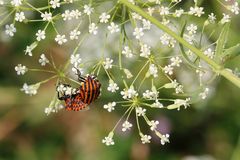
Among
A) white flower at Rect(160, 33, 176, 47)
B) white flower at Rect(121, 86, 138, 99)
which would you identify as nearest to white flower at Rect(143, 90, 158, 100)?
white flower at Rect(121, 86, 138, 99)

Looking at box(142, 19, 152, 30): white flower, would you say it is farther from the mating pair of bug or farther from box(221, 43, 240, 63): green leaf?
box(221, 43, 240, 63): green leaf

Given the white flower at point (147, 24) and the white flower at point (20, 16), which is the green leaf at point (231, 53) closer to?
the white flower at point (147, 24)

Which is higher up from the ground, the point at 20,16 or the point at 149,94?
the point at 20,16

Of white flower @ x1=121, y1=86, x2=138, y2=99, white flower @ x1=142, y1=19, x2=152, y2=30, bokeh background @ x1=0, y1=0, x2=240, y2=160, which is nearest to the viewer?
white flower @ x1=121, y1=86, x2=138, y2=99

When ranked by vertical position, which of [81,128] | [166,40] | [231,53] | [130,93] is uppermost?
[81,128]

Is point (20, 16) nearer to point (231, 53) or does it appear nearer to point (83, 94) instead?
point (83, 94)

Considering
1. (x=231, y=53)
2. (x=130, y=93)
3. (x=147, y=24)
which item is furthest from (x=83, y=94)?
(x=231, y=53)
